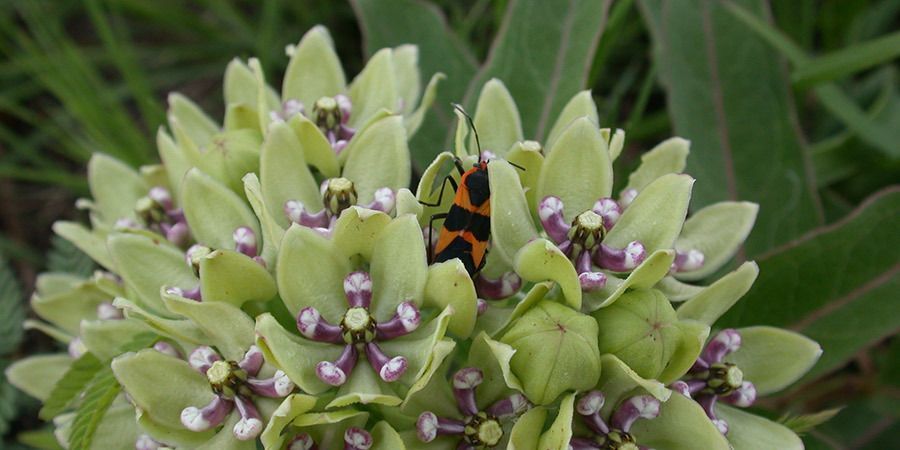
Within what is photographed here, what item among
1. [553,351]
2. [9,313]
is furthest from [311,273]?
[9,313]

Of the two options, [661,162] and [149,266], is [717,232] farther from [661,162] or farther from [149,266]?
[149,266]

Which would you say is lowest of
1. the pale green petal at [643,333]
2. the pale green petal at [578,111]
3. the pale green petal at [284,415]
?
the pale green petal at [284,415]

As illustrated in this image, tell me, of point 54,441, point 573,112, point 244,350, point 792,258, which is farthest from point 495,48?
point 54,441

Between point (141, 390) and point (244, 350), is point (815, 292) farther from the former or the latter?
point (141, 390)

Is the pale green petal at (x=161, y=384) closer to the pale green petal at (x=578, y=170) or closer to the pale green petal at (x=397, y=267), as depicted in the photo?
the pale green petal at (x=397, y=267)

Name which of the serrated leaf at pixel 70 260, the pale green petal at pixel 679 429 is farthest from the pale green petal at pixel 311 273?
the serrated leaf at pixel 70 260
